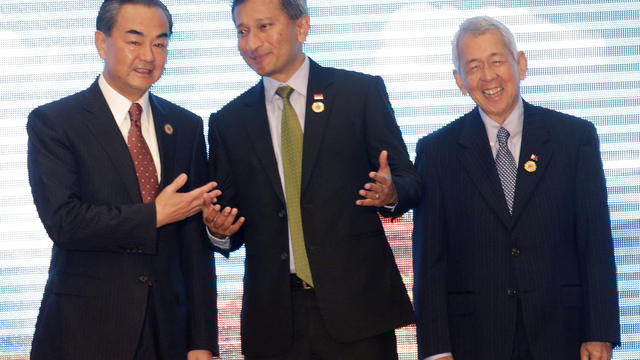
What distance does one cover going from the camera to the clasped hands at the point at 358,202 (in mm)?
2512

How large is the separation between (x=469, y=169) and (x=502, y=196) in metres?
0.15

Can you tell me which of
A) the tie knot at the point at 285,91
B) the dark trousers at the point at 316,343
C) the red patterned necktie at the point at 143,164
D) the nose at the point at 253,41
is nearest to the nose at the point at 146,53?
the red patterned necktie at the point at 143,164

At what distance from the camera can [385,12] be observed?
12.1 ft

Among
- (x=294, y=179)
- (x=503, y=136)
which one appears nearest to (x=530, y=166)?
(x=503, y=136)

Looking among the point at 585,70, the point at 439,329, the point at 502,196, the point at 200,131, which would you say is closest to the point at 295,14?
the point at 200,131

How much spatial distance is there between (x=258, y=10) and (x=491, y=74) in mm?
867

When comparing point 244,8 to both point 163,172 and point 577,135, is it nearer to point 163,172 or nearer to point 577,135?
point 163,172

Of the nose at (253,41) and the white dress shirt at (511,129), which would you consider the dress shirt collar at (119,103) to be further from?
the white dress shirt at (511,129)

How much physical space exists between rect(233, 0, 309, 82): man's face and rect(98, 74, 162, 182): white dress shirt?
0.41m

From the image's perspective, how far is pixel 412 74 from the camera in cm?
367

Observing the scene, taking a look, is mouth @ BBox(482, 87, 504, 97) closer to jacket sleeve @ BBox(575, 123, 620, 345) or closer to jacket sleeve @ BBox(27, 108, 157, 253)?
jacket sleeve @ BBox(575, 123, 620, 345)

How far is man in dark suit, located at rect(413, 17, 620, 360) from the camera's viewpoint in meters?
2.64

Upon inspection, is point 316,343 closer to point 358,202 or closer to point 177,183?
point 358,202

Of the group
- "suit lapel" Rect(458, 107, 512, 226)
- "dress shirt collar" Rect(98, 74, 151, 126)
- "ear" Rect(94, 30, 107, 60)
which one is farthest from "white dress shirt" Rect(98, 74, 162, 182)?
"suit lapel" Rect(458, 107, 512, 226)
